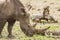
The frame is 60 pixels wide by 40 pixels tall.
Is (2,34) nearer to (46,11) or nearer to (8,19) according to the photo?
(8,19)

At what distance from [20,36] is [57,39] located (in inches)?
50.8

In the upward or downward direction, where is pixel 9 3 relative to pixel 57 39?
upward

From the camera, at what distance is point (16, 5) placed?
459 inches

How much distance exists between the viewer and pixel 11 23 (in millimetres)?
11930

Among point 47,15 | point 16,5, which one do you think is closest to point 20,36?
point 16,5

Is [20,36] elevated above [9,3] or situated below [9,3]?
below

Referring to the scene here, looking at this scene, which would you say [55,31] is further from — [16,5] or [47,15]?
[47,15]

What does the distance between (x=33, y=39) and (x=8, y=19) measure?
1.11 meters

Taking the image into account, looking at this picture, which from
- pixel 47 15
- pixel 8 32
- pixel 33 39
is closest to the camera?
pixel 33 39

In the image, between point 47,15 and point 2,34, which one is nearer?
point 2,34

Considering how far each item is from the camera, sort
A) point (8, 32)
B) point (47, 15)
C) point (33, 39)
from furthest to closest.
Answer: point (47, 15)
point (8, 32)
point (33, 39)

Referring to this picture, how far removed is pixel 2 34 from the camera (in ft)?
39.7

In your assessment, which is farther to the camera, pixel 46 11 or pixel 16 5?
pixel 46 11

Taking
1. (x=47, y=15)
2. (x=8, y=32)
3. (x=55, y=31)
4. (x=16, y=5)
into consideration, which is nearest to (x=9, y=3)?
(x=16, y=5)
